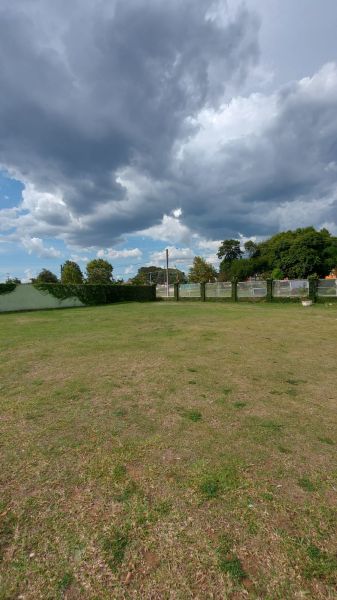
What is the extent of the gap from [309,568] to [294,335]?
297 inches

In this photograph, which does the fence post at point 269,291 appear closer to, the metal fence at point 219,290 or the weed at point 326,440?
the metal fence at point 219,290

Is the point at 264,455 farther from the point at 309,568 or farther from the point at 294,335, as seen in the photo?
the point at 294,335

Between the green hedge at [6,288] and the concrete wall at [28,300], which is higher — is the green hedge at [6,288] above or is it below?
above

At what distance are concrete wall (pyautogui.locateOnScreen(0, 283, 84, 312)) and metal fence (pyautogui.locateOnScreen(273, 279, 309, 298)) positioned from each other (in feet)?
54.5

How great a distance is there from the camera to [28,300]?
21328 mm

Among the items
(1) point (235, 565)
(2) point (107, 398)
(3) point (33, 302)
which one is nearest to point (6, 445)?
(2) point (107, 398)

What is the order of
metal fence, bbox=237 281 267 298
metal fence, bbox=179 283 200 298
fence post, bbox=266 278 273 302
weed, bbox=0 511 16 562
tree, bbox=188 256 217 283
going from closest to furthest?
weed, bbox=0 511 16 562 < fence post, bbox=266 278 273 302 < metal fence, bbox=237 281 267 298 < metal fence, bbox=179 283 200 298 < tree, bbox=188 256 217 283

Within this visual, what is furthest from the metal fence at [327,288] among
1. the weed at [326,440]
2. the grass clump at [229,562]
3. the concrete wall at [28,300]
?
the grass clump at [229,562]

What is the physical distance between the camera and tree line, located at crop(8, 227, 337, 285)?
4141 cm

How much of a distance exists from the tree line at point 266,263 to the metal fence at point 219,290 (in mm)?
9004

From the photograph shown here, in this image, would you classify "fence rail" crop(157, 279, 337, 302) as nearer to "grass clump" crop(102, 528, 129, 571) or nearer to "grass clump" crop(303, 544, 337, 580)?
"grass clump" crop(303, 544, 337, 580)

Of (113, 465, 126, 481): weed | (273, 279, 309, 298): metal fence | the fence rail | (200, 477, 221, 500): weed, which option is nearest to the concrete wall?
the fence rail

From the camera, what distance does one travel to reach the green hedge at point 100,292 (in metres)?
22.8

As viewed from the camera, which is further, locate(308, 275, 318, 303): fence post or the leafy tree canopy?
the leafy tree canopy
